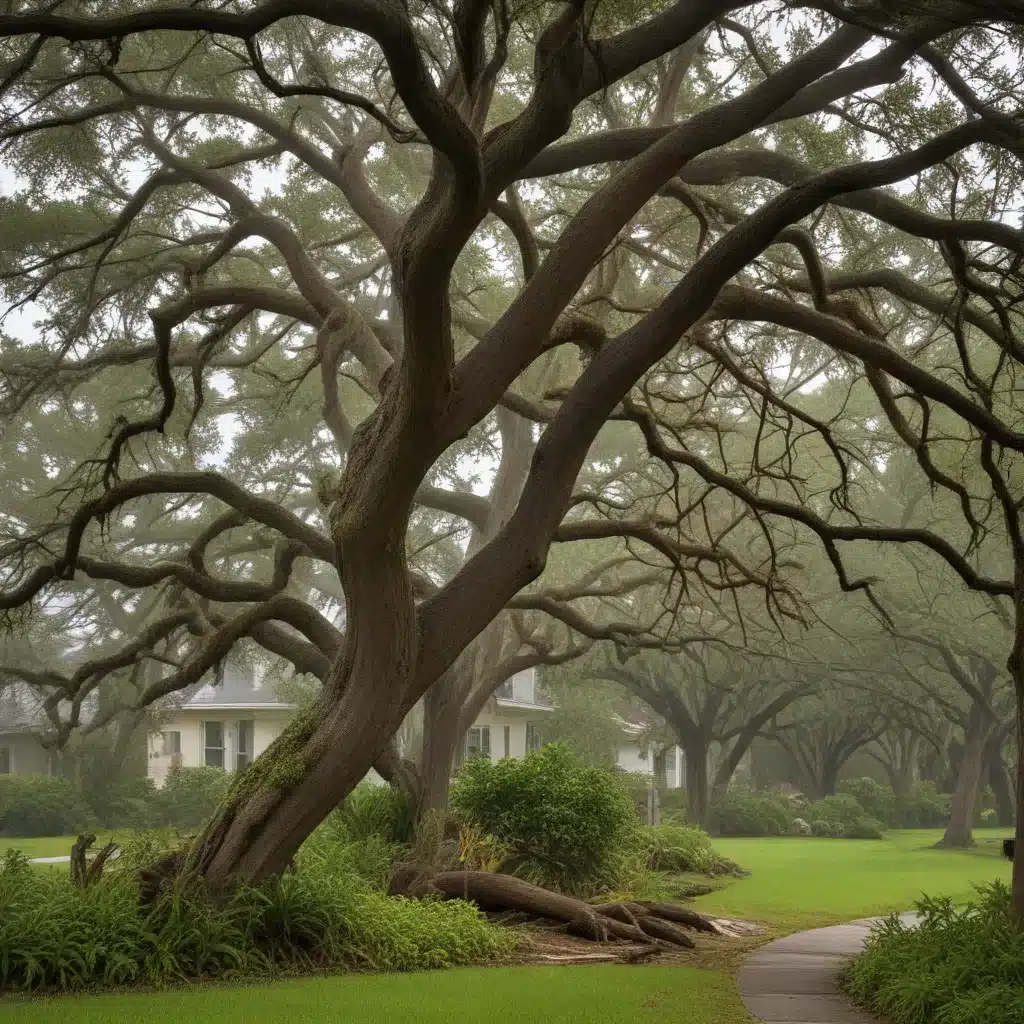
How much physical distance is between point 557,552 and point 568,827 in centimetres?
1748

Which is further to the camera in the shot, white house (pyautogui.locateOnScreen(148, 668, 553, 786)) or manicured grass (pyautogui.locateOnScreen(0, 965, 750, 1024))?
white house (pyautogui.locateOnScreen(148, 668, 553, 786))

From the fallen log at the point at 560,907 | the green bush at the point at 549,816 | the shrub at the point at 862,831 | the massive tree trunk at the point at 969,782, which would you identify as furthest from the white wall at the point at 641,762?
the fallen log at the point at 560,907

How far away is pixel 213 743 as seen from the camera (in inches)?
1673

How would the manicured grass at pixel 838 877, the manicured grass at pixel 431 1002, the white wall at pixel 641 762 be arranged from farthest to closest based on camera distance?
the white wall at pixel 641 762 < the manicured grass at pixel 838 877 < the manicured grass at pixel 431 1002

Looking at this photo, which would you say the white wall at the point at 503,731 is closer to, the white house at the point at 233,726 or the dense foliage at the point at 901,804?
the white house at the point at 233,726

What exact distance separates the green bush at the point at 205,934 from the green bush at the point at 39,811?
23.7 m

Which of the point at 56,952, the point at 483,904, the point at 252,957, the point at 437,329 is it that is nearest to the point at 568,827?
the point at 483,904

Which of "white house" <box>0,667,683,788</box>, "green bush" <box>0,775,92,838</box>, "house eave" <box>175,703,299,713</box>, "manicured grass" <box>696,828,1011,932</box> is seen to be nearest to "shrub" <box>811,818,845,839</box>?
"manicured grass" <box>696,828,1011,932</box>

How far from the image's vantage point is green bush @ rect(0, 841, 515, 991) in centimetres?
975

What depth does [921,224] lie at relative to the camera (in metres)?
10.3

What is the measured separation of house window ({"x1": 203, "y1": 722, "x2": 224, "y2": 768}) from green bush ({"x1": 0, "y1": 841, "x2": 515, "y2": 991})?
3120 centimetres

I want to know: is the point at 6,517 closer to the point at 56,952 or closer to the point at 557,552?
the point at 557,552

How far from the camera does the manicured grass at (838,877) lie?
59.0ft

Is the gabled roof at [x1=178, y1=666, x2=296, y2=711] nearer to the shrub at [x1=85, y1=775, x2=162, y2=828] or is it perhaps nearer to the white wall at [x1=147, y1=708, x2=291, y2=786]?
the white wall at [x1=147, y1=708, x2=291, y2=786]
